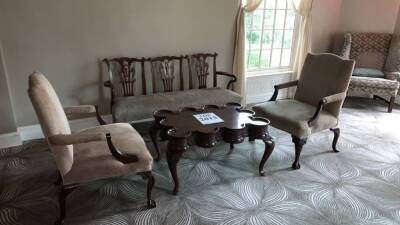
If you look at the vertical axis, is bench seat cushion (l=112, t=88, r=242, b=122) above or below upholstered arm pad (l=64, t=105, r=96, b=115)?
below

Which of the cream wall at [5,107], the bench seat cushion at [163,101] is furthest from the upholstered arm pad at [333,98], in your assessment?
the cream wall at [5,107]

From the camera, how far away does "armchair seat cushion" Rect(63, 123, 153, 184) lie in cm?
207

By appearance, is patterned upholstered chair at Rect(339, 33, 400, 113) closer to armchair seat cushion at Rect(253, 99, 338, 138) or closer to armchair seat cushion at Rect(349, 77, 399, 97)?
armchair seat cushion at Rect(349, 77, 399, 97)

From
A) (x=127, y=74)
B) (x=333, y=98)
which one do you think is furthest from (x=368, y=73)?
(x=127, y=74)

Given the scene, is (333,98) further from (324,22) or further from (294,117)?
(324,22)

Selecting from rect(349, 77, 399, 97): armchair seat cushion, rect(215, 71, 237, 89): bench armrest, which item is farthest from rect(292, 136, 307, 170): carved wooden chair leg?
rect(349, 77, 399, 97): armchair seat cushion

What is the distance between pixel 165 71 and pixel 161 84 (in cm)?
21

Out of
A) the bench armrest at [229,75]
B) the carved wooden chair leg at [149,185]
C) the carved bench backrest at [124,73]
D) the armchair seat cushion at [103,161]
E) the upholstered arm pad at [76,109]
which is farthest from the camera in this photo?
the bench armrest at [229,75]

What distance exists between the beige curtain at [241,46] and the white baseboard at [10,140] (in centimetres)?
275

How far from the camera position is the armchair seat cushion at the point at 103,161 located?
6.81 ft

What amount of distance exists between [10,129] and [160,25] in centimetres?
200

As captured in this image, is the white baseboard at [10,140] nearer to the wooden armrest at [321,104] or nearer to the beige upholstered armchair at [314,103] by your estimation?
the beige upholstered armchair at [314,103]

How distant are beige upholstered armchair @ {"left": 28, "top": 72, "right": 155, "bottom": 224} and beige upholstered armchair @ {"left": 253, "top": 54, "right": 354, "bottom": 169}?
1.43 m

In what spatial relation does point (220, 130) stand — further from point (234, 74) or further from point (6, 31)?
point (6, 31)
